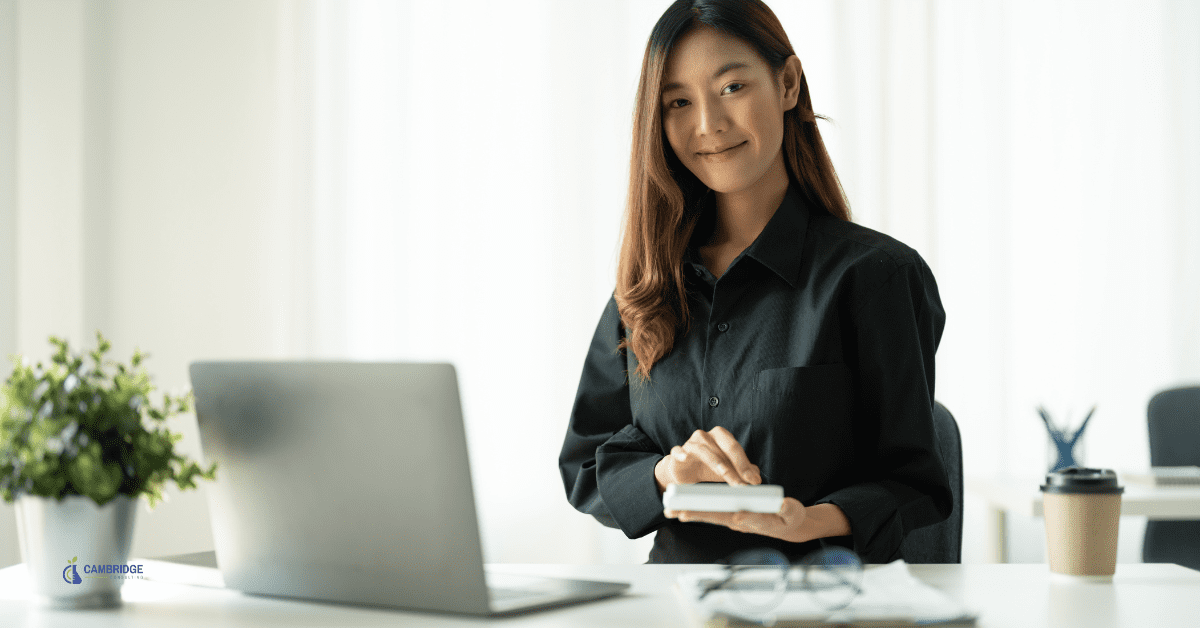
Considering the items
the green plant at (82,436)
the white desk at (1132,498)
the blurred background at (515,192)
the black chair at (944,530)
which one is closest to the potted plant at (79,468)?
the green plant at (82,436)

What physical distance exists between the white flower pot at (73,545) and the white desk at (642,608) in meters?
0.02

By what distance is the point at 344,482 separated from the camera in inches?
34.3

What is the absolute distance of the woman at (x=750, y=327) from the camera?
1.23 meters

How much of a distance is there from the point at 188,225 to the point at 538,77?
3.97ft

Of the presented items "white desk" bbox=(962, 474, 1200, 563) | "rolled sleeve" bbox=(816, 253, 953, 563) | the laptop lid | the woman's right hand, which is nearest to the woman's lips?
"rolled sleeve" bbox=(816, 253, 953, 563)

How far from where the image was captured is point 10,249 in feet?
10.1

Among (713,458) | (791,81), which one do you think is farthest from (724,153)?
(713,458)

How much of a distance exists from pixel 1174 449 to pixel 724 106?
1.66m

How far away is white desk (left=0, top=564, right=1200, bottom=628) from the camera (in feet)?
2.82

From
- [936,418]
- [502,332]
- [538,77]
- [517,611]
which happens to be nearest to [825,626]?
[517,611]

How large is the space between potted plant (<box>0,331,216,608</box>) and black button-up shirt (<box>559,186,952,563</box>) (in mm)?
575

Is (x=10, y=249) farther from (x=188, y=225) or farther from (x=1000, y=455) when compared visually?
(x=1000, y=455)

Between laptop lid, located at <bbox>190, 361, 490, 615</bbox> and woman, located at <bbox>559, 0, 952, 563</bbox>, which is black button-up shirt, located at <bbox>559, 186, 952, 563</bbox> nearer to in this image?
woman, located at <bbox>559, 0, 952, 563</bbox>

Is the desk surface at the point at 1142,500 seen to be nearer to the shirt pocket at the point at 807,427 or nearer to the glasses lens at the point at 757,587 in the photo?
the shirt pocket at the point at 807,427
